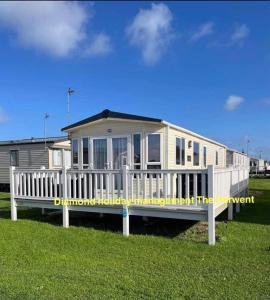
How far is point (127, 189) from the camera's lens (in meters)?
7.52

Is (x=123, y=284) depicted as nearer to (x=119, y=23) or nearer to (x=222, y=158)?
(x=119, y=23)

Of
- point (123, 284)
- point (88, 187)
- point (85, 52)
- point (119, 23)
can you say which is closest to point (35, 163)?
point (85, 52)

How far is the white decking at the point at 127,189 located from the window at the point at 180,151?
6.72 feet

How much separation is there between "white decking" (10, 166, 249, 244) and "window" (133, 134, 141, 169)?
184 cm

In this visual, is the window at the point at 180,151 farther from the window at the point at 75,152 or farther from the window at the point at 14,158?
the window at the point at 14,158

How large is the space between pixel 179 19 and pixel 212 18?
863 millimetres

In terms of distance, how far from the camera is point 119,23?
7672mm

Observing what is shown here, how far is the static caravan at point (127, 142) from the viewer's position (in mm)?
10297

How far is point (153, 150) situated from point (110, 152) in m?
1.48

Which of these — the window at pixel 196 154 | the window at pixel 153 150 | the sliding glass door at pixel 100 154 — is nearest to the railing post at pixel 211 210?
the window at pixel 153 150

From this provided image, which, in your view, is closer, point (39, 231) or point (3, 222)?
point (39, 231)

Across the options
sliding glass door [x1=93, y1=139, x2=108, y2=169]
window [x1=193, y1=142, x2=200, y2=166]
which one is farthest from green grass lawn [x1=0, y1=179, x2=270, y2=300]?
window [x1=193, y1=142, x2=200, y2=166]

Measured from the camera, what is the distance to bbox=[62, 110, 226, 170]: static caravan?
10.3 metres

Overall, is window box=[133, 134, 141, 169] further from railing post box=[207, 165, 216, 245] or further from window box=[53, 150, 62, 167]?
window box=[53, 150, 62, 167]
